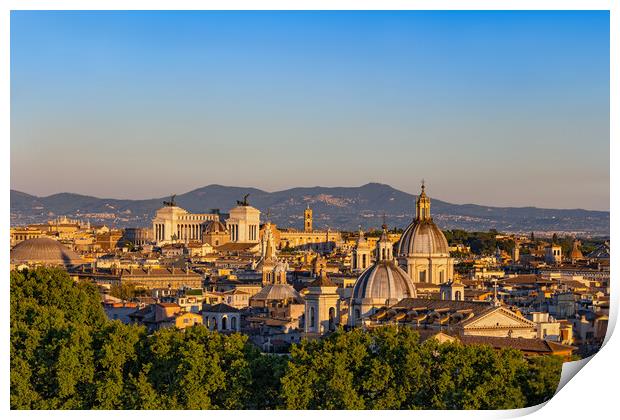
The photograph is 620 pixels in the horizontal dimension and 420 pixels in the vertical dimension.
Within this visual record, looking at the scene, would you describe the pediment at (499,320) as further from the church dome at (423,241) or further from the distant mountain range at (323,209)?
the church dome at (423,241)

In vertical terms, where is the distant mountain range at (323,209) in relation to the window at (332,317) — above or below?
above

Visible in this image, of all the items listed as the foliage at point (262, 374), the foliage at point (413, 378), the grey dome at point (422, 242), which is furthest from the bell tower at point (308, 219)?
the foliage at point (413, 378)

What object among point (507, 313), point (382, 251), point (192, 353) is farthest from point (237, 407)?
point (382, 251)

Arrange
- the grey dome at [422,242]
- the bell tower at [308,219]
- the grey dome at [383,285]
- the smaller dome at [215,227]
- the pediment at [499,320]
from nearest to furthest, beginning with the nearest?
the pediment at [499,320]
the grey dome at [383,285]
the grey dome at [422,242]
the bell tower at [308,219]
the smaller dome at [215,227]

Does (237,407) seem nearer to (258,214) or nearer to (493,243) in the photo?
(493,243)

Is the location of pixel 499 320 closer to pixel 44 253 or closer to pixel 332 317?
pixel 332 317

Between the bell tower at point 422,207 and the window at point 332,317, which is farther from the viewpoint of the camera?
the bell tower at point 422,207

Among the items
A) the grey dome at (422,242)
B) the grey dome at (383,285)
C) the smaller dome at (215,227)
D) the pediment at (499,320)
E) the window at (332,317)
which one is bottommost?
the window at (332,317)

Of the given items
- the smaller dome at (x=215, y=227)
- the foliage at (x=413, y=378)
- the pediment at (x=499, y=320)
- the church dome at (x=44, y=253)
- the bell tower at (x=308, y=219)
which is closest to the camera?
the foliage at (x=413, y=378)
